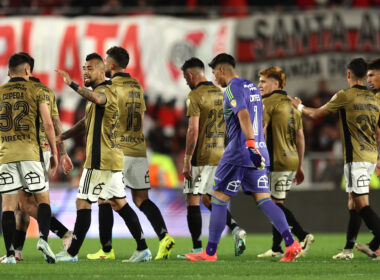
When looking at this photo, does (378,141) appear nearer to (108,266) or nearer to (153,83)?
(108,266)

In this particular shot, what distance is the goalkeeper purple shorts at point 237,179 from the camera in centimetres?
888

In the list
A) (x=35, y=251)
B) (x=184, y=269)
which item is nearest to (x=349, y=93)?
(x=184, y=269)

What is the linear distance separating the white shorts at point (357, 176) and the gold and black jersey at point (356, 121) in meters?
0.06

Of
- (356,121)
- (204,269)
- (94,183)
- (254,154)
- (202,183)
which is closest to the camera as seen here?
(204,269)

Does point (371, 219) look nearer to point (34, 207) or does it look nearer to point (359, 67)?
point (359, 67)

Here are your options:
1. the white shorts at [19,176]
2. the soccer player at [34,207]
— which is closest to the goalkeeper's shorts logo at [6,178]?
the white shorts at [19,176]

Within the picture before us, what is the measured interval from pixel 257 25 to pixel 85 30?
378cm

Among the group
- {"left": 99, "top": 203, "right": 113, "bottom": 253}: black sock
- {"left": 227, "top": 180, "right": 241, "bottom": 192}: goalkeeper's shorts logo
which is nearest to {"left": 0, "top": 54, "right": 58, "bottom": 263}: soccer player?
{"left": 99, "top": 203, "right": 113, "bottom": 253}: black sock

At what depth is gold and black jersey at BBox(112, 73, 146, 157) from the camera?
1001cm

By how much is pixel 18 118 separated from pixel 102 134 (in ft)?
2.90

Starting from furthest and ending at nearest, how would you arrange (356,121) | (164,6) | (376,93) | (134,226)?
(164,6)
(376,93)
(356,121)
(134,226)

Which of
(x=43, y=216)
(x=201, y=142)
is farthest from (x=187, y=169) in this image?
(x=43, y=216)

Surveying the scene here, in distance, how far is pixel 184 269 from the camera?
836 centimetres

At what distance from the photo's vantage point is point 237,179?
29.1 feet
